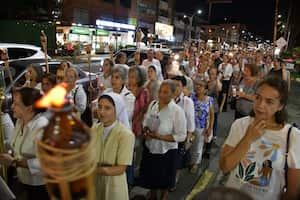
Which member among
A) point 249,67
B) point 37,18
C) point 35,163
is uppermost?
point 37,18

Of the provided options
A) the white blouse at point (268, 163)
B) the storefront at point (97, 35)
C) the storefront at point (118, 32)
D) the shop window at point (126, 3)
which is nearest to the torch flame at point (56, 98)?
the white blouse at point (268, 163)

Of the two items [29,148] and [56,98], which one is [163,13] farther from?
[56,98]

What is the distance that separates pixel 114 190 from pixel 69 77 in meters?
2.76

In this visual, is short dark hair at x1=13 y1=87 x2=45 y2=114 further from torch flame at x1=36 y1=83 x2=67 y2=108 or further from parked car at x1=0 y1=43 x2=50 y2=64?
parked car at x1=0 y1=43 x2=50 y2=64

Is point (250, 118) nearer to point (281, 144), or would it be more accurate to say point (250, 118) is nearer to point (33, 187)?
point (281, 144)

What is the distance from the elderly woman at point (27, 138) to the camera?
2.61 m

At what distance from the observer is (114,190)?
2.69 m

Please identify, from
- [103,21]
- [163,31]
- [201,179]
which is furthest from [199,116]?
[163,31]

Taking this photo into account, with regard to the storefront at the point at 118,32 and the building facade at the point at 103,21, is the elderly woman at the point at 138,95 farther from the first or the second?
the storefront at the point at 118,32

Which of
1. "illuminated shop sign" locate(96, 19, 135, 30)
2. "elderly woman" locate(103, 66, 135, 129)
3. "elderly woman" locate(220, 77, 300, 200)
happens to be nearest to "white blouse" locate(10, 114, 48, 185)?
"elderly woman" locate(220, 77, 300, 200)

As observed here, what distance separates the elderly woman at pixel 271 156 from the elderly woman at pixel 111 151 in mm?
900

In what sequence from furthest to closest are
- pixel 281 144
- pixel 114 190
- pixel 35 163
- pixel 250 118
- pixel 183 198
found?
pixel 183 198 → pixel 114 190 → pixel 35 163 → pixel 250 118 → pixel 281 144

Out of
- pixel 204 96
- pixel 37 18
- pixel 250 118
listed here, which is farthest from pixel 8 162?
pixel 37 18

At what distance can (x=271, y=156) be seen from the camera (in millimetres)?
2080
